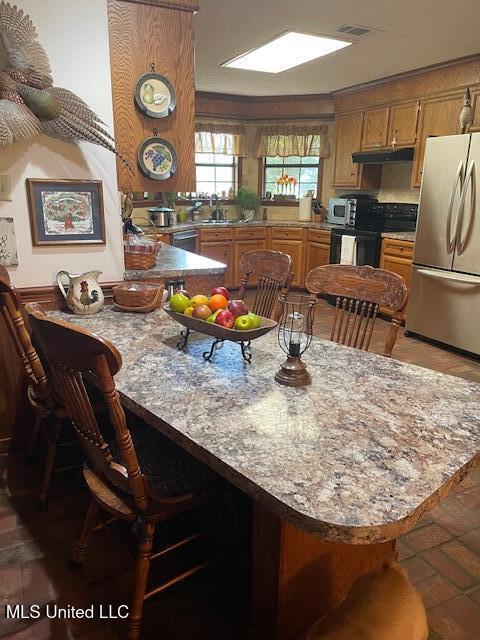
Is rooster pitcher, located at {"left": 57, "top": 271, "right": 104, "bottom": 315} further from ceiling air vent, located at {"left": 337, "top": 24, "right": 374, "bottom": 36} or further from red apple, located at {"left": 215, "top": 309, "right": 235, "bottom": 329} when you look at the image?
ceiling air vent, located at {"left": 337, "top": 24, "right": 374, "bottom": 36}

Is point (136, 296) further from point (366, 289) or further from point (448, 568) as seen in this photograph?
point (448, 568)

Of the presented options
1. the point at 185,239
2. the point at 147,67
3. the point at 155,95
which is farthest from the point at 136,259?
the point at 185,239

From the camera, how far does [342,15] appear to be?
3232mm

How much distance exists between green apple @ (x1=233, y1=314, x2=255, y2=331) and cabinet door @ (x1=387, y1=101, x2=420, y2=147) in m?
4.31

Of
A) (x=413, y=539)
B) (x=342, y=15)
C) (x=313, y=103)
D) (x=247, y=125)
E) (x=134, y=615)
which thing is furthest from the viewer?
(x=247, y=125)

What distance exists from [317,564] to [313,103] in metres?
6.08

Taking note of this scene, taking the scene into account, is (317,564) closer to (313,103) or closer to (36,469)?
(36,469)

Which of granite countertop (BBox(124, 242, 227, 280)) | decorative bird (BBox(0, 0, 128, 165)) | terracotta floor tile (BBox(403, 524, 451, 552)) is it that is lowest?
terracotta floor tile (BBox(403, 524, 451, 552))

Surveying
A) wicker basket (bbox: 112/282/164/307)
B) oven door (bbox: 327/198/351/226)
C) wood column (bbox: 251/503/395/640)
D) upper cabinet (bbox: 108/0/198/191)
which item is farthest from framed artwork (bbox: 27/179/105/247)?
oven door (bbox: 327/198/351/226)

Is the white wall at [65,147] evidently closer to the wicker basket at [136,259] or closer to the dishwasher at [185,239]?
the wicker basket at [136,259]

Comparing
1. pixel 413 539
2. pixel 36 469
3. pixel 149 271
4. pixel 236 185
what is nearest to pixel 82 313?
pixel 149 271

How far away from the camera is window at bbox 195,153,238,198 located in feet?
21.6

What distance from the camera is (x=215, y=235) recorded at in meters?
5.99

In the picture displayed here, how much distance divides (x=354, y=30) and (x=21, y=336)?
3338mm
